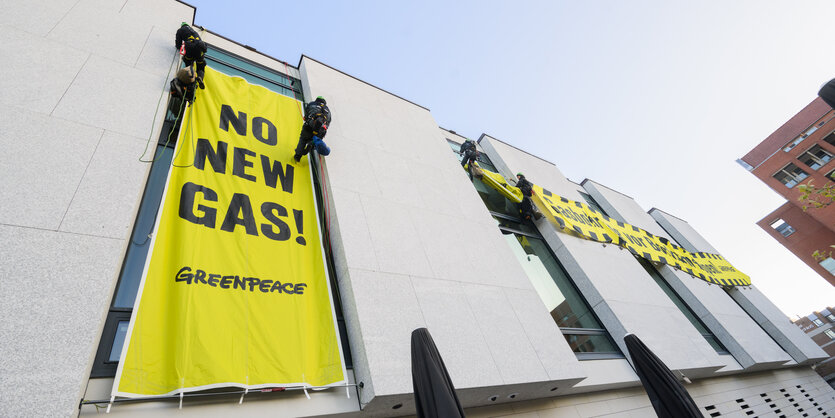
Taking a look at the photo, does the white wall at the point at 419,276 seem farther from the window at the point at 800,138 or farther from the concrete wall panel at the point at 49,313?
the window at the point at 800,138

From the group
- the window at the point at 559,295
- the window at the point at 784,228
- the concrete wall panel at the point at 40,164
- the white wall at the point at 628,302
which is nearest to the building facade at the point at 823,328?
the window at the point at 784,228

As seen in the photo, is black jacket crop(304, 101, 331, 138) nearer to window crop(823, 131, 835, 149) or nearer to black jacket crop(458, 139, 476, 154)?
black jacket crop(458, 139, 476, 154)

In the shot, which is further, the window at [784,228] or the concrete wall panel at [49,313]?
the window at [784,228]

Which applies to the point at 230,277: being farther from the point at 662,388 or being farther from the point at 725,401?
the point at 725,401

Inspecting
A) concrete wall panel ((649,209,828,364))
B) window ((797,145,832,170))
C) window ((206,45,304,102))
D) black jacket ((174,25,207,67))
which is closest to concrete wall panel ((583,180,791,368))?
concrete wall panel ((649,209,828,364))

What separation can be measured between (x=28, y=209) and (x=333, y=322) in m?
3.40

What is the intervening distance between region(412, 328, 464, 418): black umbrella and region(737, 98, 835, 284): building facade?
40.0 metres

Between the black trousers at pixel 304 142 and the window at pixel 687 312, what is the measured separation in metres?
12.4

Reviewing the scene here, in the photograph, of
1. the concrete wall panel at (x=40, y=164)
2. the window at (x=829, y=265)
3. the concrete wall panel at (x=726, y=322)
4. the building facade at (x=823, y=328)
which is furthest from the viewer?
the building facade at (x=823, y=328)

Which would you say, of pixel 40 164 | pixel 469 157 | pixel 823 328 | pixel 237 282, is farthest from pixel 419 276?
pixel 823 328

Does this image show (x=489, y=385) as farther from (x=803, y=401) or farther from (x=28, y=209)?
(x=803, y=401)

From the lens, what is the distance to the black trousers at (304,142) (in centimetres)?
614

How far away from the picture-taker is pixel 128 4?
6.95 m

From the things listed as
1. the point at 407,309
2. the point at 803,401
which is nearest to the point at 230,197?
the point at 407,309
